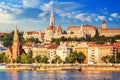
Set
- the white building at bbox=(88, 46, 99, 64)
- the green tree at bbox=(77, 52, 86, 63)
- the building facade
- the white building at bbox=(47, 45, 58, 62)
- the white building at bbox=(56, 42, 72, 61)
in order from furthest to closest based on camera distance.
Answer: the building facade
the white building at bbox=(47, 45, 58, 62)
the white building at bbox=(56, 42, 72, 61)
the white building at bbox=(88, 46, 99, 64)
the green tree at bbox=(77, 52, 86, 63)

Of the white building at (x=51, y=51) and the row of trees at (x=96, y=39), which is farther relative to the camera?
the row of trees at (x=96, y=39)

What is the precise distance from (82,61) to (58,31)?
26.7 m

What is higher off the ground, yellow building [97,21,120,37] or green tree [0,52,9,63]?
yellow building [97,21,120,37]

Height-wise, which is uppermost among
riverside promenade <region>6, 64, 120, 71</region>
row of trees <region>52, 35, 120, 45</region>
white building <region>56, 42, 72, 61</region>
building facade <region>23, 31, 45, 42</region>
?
building facade <region>23, 31, 45, 42</region>

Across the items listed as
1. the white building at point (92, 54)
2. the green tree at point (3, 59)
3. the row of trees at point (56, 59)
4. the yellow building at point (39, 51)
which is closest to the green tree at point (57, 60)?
the row of trees at point (56, 59)

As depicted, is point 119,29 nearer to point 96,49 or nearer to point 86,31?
point 86,31

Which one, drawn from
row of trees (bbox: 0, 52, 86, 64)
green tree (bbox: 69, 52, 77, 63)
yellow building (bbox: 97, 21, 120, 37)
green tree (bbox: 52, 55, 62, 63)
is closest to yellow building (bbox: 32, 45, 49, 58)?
row of trees (bbox: 0, 52, 86, 64)

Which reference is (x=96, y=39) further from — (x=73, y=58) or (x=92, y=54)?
(x=73, y=58)

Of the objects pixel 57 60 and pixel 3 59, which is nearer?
pixel 57 60

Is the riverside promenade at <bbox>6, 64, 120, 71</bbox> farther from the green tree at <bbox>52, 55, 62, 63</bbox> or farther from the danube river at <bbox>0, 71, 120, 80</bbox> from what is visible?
the danube river at <bbox>0, 71, 120, 80</bbox>

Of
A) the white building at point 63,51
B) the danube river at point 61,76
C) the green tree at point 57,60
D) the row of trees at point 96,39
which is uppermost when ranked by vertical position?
the row of trees at point 96,39

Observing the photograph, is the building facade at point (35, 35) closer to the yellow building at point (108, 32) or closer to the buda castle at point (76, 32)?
the buda castle at point (76, 32)

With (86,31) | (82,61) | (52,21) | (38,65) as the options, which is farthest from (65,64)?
(52,21)

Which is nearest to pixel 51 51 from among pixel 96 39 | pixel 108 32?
pixel 96 39
